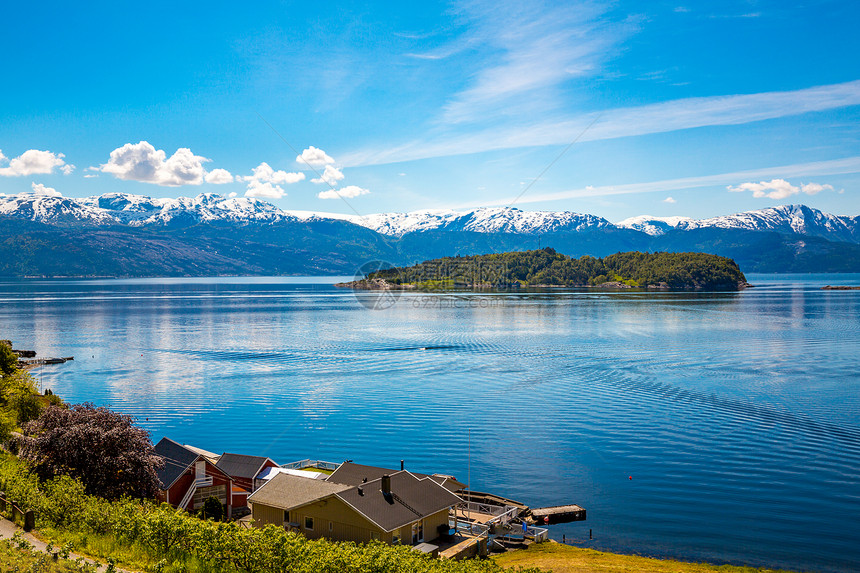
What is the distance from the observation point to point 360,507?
2397cm

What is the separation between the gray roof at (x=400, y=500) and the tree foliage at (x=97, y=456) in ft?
29.6

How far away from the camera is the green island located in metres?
17.5

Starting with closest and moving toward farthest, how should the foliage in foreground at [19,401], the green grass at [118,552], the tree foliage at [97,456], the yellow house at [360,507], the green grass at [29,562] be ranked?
the green grass at [29,562] → the green grass at [118,552] → the yellow house at [360,507] → the tree foliage at [97,456] → the foliage in foreground at [19,401]

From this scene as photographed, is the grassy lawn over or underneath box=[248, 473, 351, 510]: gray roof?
underneath

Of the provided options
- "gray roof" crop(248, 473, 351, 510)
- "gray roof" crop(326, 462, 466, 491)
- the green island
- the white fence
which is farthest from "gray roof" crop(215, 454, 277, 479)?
"gray roof" crop(326, 462, 466, 491)

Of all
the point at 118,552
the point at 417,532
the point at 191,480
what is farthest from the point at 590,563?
the point at 191,480

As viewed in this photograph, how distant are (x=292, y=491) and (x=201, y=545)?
24.3 ft

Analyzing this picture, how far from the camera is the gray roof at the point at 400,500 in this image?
23.9 metres

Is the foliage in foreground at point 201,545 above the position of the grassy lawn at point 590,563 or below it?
above

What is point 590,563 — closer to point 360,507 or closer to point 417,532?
point 417,532

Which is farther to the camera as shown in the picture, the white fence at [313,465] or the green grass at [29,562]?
the white fence at [313,465]

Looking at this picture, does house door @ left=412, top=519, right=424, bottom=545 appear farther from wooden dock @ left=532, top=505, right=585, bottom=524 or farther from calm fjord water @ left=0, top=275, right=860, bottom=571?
calm fjord water @ left=0, top=275, right=860, bottom=571

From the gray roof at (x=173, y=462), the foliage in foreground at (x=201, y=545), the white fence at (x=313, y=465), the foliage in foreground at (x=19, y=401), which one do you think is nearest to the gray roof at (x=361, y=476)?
the white fence at (x=313, y=465)

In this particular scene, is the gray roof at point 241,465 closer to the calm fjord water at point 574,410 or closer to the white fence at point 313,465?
the white fence at point 313,465
